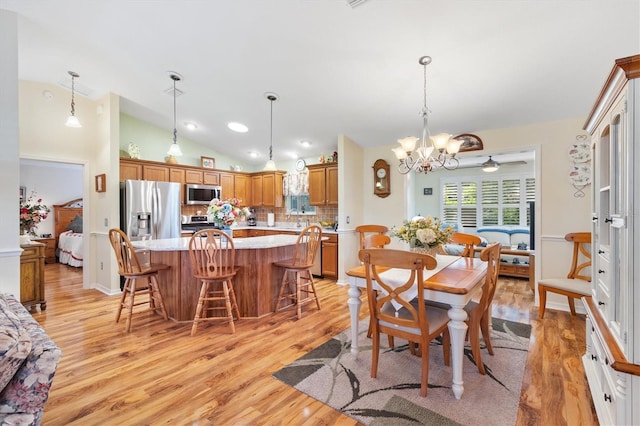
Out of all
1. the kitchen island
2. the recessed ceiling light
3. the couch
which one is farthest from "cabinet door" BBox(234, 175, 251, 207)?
the couch

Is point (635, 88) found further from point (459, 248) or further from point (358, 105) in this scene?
point (459, 248)

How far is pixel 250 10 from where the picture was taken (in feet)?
8.37

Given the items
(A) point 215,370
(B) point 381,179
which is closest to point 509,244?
(B) point 381,179

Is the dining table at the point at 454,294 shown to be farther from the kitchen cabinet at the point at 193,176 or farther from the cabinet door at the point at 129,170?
the kitchen cabinet at the point at 193,176

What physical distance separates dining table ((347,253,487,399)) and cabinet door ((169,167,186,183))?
4.42 m

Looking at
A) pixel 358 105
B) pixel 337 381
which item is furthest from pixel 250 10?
pixel 337 381

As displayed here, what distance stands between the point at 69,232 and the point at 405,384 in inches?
319

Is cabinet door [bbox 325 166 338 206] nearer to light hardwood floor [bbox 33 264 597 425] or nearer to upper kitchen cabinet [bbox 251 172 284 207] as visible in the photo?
upper kitchen cabinet [bbox 251 172 284 207]

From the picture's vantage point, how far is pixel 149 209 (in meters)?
4.73

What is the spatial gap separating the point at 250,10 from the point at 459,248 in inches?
213

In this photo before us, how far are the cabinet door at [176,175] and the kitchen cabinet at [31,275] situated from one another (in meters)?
2.19

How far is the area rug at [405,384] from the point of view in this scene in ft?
5.90

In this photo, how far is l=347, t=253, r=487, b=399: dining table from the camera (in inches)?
76.6

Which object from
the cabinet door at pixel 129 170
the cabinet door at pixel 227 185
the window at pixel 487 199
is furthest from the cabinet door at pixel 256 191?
the window at pixel 487 199
